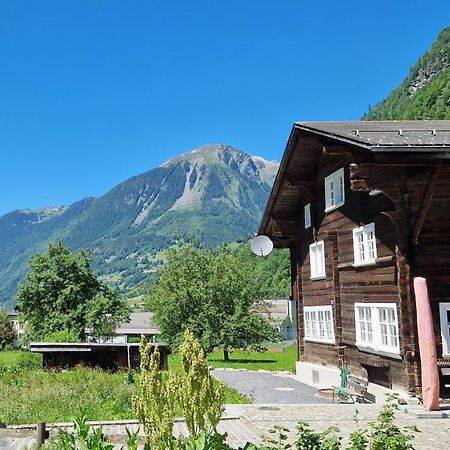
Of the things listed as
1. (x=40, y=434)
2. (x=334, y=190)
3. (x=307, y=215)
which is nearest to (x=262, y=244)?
(x=307, y=215)

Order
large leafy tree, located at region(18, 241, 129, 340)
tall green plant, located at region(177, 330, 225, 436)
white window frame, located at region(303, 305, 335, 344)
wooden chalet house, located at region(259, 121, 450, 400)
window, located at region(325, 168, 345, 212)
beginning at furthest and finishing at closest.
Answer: large leafy tree, located at region(18, 241, 129, 340), white window frame, located at region(303, 305, 335, 344), window, located at region(325, 168, 345, 212), wooden chalet house, located at region(259, 121, 450, 400), tall green plant, located at region(177, 330, 225, 436)

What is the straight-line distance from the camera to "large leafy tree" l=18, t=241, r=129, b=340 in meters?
50.1

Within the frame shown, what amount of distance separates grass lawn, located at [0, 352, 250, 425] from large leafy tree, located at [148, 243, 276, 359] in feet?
61.2

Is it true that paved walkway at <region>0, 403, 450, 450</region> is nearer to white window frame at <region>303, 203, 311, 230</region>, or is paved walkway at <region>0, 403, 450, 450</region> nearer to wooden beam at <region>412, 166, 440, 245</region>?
wooden beam at <region>412, 166, 440, 245</region>

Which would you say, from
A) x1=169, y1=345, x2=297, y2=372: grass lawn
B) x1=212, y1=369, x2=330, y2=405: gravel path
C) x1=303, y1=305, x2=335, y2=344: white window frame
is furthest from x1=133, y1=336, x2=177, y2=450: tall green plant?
x1=169, y1=345, x2=297, y2=372: grass lawn

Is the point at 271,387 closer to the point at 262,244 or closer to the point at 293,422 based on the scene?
the point at 262,244

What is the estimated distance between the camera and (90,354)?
24547 millimetres

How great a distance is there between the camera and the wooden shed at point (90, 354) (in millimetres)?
23969

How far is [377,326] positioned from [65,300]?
3966cm

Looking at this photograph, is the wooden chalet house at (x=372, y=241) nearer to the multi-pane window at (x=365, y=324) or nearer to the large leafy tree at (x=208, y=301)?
the multi-pane window at (x=365, y=324)

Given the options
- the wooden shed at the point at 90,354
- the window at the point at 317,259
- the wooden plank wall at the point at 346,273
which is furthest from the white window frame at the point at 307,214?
the wooden shed at the point at 90,354

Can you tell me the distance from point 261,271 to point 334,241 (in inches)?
4221

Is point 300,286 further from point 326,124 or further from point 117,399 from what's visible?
point 117,399

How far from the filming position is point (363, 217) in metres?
17.2
